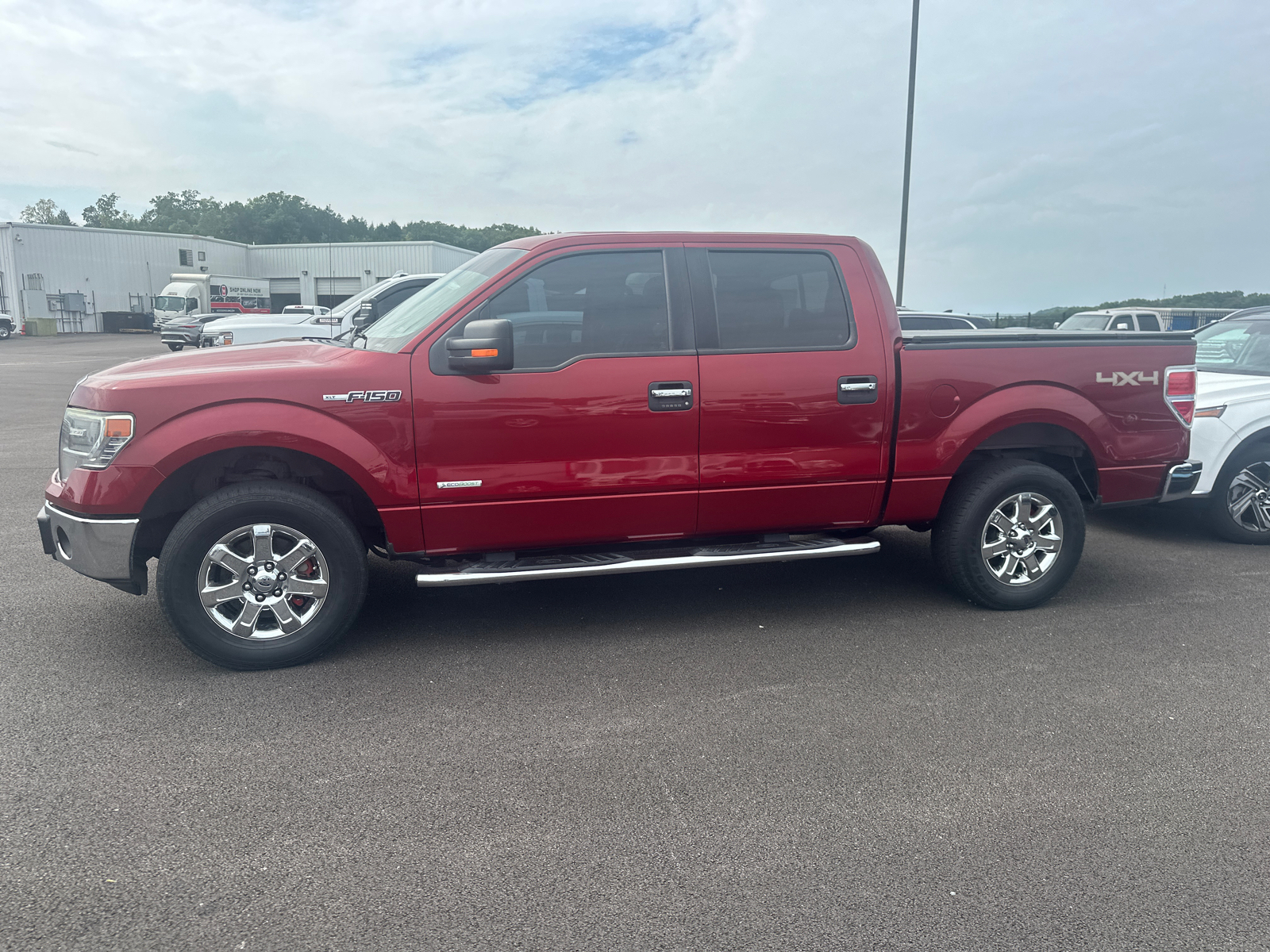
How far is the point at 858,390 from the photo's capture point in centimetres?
486

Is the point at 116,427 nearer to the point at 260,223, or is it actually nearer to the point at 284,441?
the point at 284,441

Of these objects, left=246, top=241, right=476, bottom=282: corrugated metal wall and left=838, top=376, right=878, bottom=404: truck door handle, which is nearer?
left=838, top=376, right=878, bottom=404: truck door handle

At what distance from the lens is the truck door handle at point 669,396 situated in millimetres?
4570

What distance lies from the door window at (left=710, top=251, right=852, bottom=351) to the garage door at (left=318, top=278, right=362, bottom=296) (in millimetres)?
60253

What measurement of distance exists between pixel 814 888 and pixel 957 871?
18.2 inches

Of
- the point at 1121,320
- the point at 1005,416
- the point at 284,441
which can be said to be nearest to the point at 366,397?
the point at 284,441

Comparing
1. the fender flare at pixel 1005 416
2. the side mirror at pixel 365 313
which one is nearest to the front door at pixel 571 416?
the fender flare at pixel 1005 416

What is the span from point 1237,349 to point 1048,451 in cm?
355

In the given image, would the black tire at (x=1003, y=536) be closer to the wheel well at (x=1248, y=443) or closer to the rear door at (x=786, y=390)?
the rear door at (x=786, y=390)

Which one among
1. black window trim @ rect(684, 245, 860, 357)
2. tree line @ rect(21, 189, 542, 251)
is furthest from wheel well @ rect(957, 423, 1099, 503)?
tree line @ rect(21, 189, 542, 251)

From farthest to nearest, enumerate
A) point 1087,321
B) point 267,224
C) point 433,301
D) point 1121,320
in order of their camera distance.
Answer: point 267,224 < point 1087,321 < point 1121,320 < point 433,301

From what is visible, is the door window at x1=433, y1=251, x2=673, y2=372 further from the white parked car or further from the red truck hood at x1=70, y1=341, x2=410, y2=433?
the white parked car

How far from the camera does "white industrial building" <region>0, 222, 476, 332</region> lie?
51.6 metres

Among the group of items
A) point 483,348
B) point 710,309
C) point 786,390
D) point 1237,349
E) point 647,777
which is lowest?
point 647,777
